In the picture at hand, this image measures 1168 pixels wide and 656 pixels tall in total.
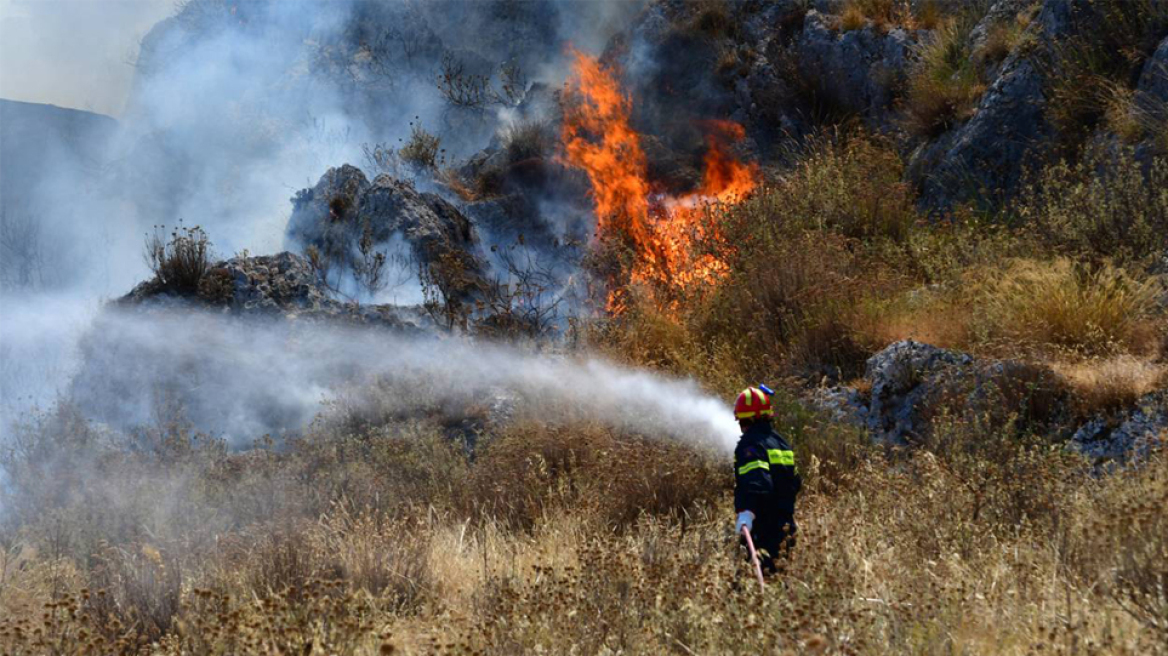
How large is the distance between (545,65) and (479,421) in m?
10.9

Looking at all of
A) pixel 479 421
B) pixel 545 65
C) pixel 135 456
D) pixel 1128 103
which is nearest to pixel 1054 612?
pixel 479 421

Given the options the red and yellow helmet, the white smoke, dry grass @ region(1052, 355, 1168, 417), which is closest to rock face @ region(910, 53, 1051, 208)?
dry grass @ region(1052, 355, 1168, 417)

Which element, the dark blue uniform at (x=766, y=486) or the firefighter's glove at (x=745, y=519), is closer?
the firefighter's glove at (x=745, y=519)

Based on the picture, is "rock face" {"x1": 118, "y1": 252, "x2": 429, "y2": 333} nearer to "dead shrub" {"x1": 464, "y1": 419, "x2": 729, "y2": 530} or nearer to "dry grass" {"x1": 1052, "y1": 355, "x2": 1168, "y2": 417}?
"dead shrub" {"x1": 464, "y1": 419, "x2": 729, "y2": 530}

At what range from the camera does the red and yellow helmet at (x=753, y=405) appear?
16.0ft

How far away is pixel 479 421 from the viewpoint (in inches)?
335

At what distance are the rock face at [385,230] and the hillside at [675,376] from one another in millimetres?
63

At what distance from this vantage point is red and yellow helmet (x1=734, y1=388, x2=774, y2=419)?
4.88 m

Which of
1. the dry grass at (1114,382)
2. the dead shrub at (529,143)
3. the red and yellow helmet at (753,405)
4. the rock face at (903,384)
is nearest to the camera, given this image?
the red and yellow helmet at (753,405)

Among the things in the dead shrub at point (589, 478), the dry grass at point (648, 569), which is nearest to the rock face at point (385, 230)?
the dead shrub at point (589, 478)

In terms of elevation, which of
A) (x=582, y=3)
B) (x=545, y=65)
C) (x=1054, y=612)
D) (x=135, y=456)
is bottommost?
(x=135, y=456)

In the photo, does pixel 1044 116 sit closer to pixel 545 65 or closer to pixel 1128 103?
pixel 1128 103

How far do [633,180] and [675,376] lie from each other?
599cm

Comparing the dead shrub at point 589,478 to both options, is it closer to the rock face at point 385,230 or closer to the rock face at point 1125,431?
the rock face at point 1125,431
